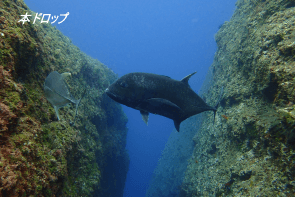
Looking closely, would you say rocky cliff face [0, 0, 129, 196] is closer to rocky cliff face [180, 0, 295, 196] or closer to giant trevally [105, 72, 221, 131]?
giant trevally [105, 72, 221, 131]

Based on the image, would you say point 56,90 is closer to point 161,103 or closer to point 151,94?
point 151,94

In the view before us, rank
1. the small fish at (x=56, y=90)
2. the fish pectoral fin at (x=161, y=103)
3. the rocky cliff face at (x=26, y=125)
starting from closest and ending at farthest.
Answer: the rocky cliff face at (x=26, y=125)
the small fish at (x=56, y=90)
the fish pectoral fin at (x=161, y=103)

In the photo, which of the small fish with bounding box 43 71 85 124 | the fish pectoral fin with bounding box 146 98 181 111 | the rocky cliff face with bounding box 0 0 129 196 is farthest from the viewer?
the fish pectoral fin with bounding box 146 98 181 111

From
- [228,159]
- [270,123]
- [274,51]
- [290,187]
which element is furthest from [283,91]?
[228,159]

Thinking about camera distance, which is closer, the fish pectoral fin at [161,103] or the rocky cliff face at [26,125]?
the rocky cliff face at [26,125]

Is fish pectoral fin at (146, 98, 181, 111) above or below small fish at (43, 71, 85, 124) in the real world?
above

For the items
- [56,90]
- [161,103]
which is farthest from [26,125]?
[161,103]

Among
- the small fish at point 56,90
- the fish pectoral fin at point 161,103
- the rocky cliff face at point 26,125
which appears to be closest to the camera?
the rocky cliff face at point 26,125

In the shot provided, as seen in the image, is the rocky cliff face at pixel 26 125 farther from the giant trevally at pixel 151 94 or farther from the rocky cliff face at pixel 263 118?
the rocky cliff face at pixel 263 118

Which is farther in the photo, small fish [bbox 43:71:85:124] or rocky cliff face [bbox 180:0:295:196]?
rocky cliff face [bbox 180:0:295:196]

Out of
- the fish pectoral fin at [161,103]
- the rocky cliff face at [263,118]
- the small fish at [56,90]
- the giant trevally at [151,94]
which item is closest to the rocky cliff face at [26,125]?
the small fish at [56,90]

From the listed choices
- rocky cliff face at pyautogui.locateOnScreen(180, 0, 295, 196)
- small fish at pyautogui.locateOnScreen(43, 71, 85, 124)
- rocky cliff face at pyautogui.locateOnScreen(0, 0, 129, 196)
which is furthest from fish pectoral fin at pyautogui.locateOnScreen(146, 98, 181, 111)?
rocky cliff face at pyautogui.locateOnScreen(180, 0, 295, 196)

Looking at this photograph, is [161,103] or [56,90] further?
[161,103]

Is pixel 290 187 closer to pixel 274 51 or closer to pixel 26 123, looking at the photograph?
pixel 274 51
